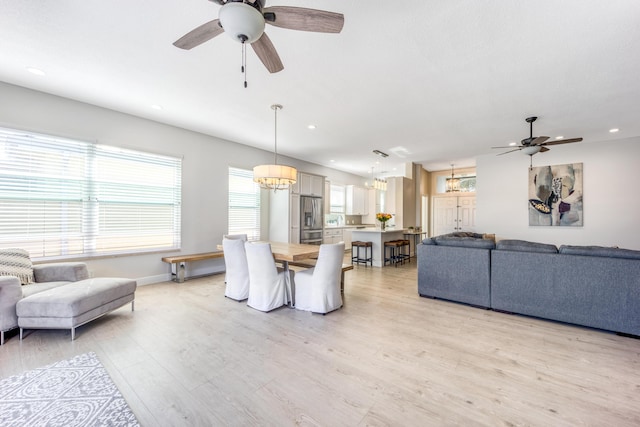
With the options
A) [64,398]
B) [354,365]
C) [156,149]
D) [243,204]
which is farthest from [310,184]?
[64,398]

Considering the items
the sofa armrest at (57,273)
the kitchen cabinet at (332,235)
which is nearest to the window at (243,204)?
the kitchen cabinet at (332,235)

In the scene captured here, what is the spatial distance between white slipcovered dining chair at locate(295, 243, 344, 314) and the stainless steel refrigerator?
335cm

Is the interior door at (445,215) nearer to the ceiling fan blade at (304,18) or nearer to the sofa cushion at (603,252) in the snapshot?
the sofa cushion at (603,252)

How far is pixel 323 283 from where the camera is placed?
3318 millimetres

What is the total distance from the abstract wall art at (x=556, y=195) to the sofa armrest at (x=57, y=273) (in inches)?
346

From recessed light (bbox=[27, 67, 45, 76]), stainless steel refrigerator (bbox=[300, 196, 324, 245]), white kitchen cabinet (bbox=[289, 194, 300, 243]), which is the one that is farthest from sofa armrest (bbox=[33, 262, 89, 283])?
stainless steel refrigerator (bbox=[300, 196, 324, 245])

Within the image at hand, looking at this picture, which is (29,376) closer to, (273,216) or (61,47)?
(61,47)

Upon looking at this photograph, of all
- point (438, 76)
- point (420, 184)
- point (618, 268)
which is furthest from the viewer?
point (420, 184)

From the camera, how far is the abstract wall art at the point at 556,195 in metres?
6.02

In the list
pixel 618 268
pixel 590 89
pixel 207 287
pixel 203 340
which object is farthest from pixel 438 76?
pixel 207 287

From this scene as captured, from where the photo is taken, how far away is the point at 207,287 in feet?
15.0

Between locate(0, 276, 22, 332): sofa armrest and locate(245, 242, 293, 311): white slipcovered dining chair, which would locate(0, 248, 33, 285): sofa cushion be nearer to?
locate(0, 276, 22, 332): sofa armrest

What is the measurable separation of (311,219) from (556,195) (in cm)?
587

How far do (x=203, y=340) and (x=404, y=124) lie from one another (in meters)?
4.42
